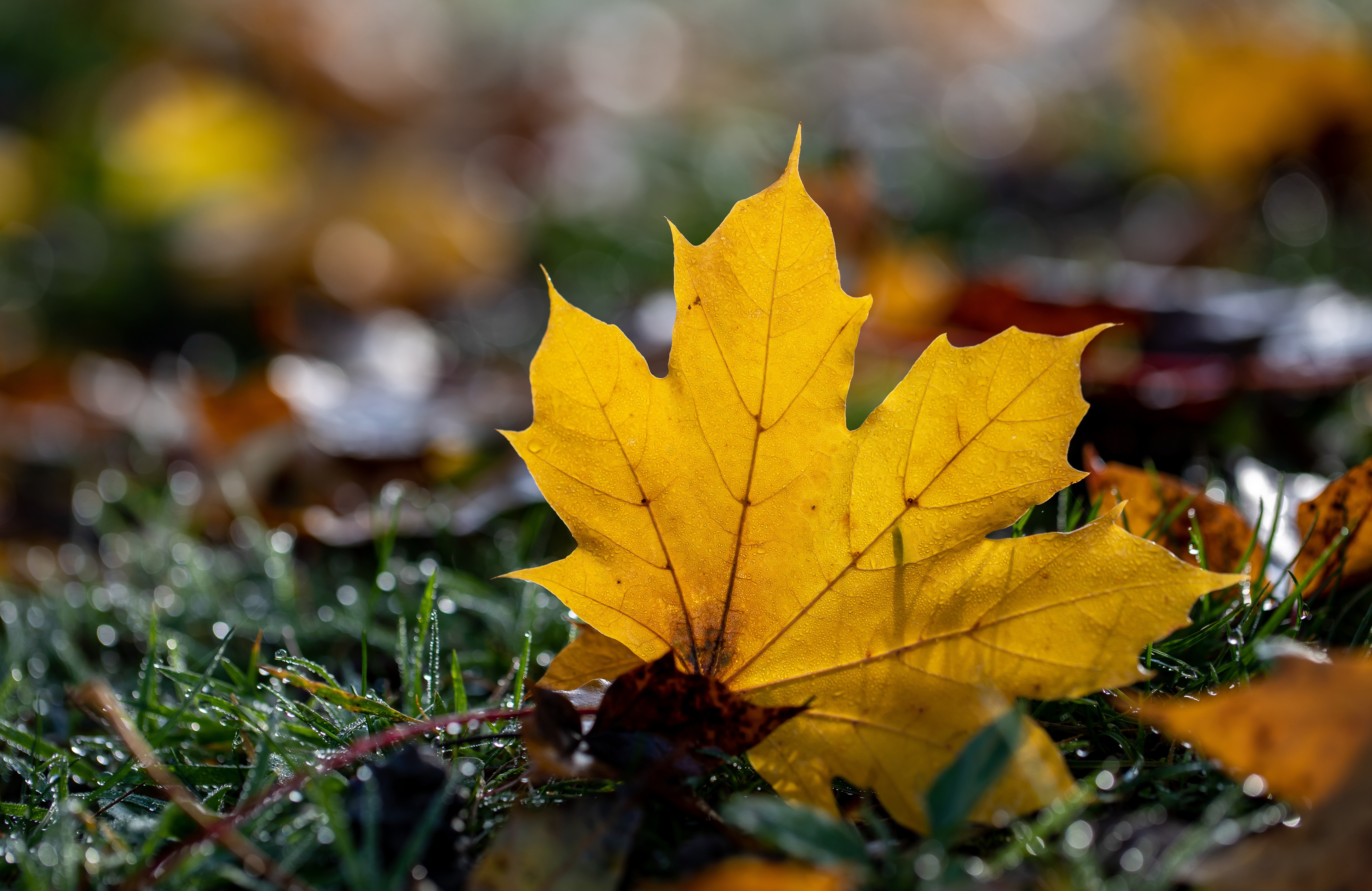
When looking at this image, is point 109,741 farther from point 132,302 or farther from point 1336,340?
point 132,302

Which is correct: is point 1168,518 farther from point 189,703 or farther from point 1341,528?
point 189,703

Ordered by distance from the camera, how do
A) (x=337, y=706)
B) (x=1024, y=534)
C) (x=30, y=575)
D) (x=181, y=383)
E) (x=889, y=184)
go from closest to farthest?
(x=337, y=706)
(x=1024, y=534)
(x=30, y=575)
(x=181, y=383)
(x=889, y=184)

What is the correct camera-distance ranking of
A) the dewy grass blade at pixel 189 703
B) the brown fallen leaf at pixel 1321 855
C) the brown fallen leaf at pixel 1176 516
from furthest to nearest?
the brown fallen leaf at pixel 1176 516
the dewy grass blade at pixel 189 703
the brown fallen leaf at pixel 1321 855

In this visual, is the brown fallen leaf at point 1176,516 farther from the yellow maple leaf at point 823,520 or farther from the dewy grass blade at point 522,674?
the dewy grass blade at point 522,674

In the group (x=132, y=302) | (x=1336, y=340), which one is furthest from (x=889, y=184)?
(x=132, y=302)

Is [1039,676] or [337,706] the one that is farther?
[337,706]

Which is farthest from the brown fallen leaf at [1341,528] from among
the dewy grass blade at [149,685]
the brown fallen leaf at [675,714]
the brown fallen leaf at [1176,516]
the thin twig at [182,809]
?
the dewy grass blade at [149,685]
